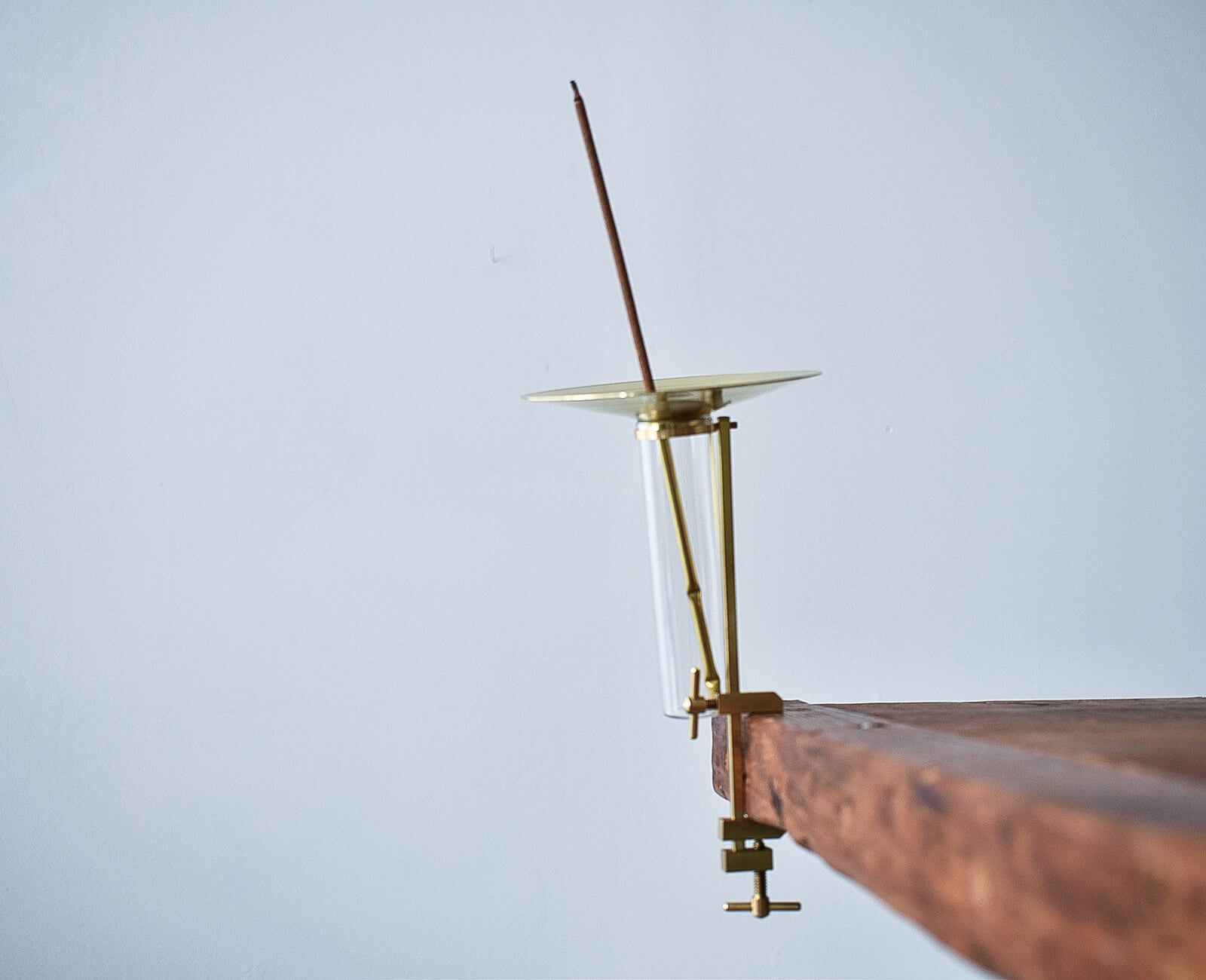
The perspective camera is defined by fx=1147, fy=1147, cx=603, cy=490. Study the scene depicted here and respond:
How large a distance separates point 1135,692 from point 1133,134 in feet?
2.18

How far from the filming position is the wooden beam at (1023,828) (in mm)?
353

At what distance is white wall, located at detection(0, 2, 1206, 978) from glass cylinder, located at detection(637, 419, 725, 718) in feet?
1.55

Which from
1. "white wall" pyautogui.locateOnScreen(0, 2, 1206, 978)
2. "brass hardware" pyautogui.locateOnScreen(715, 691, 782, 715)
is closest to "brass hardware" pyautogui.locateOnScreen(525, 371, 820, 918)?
"brass hardware" pyautogui.locateOnScreen(715, 691, 782, 715)

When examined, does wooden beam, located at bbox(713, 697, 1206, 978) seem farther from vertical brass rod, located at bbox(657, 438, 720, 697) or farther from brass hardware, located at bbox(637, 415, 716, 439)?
brass hardware, located at bbox(637, 415, 716, 439)

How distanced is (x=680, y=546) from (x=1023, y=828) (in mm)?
460

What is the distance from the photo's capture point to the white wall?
1335mm

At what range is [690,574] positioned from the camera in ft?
2.79

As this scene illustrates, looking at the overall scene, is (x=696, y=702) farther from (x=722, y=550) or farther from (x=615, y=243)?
(x=615, y=243)

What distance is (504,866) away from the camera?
1341 millimetres

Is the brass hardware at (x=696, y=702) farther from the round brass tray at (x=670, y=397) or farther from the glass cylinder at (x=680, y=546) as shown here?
the round brass tray at (x=670, y=397)

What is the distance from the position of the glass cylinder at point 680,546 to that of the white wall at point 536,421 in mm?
473

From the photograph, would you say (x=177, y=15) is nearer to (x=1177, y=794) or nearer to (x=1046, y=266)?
(x=1046, y=266)

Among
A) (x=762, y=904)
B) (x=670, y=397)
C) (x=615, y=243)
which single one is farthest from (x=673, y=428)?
(x=762, y=904)

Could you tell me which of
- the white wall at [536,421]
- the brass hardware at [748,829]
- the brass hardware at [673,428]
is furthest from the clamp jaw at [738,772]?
the white wall at [536,421]
